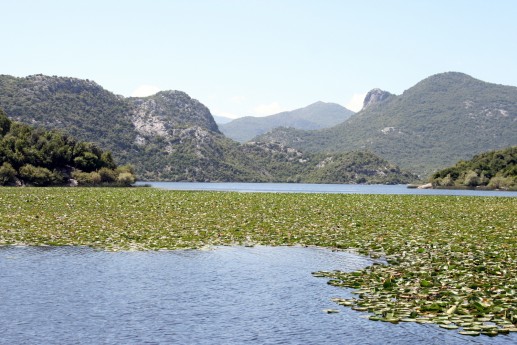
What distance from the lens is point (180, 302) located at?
1894 centimetres

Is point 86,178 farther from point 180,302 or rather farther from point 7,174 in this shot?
point 180,302

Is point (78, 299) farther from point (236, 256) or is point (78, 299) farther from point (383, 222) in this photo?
point (383, 222)

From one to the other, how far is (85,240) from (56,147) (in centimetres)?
9281

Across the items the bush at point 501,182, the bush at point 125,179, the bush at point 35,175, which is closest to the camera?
the bush at point 35,175

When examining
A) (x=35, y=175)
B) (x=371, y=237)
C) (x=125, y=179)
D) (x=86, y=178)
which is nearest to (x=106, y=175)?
(x=125, y=179)

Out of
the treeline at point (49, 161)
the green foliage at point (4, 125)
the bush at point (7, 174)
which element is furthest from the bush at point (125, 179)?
the green foliage at point (4, 125)

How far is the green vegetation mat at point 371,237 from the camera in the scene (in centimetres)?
1762

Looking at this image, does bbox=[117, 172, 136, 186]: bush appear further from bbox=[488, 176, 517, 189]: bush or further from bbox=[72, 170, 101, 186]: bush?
bbox=[488, 176, 517, 189]: bush

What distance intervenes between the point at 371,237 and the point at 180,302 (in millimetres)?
18580

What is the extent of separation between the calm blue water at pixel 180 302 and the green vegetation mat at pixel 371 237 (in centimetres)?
129

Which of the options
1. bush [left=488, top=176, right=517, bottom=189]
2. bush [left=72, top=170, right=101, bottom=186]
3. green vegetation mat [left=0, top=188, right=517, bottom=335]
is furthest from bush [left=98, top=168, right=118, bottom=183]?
bush [left=488, top=176, right=517, bottom=189]

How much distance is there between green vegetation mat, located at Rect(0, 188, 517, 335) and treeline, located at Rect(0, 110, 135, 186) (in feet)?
162

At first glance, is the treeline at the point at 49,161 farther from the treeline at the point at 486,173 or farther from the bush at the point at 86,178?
the treeline at the point at 486,173

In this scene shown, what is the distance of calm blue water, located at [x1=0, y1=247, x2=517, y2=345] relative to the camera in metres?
15.2
